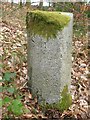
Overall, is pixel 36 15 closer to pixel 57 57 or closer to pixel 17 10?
pixel 57 57

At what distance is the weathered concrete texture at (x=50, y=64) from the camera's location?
3.08 m

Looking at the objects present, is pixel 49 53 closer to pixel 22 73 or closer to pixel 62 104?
pixel 62 104

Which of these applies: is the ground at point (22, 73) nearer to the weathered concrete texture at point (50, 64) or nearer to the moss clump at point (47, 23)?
the weathered concrete texture at point (50, 64)

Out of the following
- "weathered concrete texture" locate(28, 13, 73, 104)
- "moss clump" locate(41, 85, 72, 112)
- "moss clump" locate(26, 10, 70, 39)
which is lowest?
"moss clump" locate(41, 85, 72, 112)

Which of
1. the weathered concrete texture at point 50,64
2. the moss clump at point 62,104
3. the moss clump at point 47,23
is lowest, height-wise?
the moss clump at point 62,104

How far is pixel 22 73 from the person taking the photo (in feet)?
12.5

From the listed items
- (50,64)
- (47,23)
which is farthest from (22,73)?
(47,23)

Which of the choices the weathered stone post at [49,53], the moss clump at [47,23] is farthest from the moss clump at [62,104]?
the moss clump at [47,23]

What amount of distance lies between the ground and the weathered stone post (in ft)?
0.52

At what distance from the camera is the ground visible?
3.16 meters

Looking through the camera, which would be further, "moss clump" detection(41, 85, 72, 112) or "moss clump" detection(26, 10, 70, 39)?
"moss clump" detection(41, 85, 72, 112)

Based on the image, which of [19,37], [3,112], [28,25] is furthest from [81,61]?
[3,112]

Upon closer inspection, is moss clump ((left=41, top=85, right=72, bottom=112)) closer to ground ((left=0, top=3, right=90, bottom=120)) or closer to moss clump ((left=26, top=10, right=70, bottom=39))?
ground ((left=0, top=3, right=90, bottom=120))

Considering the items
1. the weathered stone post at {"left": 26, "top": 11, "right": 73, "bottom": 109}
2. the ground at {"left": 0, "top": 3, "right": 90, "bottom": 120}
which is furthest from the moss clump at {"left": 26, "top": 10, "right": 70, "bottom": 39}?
the ground at {"left": 0, "top": 3, "right": 90, "bottom": 120}
